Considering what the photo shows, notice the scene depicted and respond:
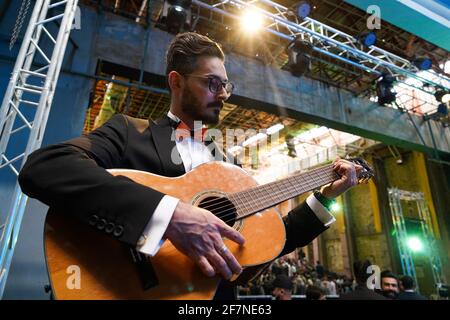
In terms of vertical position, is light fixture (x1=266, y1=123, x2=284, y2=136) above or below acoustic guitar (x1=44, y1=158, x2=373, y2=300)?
above

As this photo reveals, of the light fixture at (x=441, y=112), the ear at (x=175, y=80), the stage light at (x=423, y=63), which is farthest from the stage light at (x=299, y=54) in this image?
the ear at (x=175, y=80)

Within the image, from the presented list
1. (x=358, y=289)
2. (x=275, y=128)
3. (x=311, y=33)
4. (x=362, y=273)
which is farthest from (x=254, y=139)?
(x=358, y=289)

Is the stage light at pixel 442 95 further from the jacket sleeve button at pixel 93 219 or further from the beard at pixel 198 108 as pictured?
the jacket sleeve button at pixel 93 219

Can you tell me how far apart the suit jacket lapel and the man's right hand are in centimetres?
42

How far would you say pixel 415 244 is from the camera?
1062 cm

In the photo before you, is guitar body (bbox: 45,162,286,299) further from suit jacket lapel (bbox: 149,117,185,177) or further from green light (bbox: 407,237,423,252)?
green light (bbox: 407,237,423,252)

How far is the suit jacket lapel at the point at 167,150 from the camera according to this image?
1328mm

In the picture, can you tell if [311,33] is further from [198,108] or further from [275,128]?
[275,128]

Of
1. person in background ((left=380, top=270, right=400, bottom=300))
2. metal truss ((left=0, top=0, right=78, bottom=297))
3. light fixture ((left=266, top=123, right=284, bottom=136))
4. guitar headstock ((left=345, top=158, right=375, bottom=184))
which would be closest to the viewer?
guitar headstock ((left=345, top=158, right=375, bottom=184))

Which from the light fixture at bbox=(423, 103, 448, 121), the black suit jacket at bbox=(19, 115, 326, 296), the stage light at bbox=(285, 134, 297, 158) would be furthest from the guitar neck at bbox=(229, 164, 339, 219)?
the stage light at bbox=(285, 134, 297, 158)

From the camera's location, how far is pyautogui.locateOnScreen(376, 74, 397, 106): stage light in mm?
7609

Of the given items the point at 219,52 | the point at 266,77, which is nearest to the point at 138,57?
the point at 266,77

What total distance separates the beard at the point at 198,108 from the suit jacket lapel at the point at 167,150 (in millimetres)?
155
